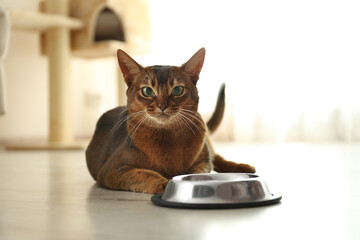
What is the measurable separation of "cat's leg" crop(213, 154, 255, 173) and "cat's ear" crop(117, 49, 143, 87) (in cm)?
43

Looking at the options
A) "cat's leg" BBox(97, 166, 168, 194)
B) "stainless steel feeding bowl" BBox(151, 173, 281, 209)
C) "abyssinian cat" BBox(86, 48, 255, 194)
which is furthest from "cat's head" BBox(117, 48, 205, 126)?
"stainless steel feeding bowl" BBox(151, 173, 281, 209)

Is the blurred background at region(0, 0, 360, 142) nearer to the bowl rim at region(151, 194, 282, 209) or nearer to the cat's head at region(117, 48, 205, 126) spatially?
the cat's head at region(117, 48, 205, 126)

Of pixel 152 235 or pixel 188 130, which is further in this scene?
pixel 188 130

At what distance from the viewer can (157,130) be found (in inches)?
47.9

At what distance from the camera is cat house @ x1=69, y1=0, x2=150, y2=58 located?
3338mm

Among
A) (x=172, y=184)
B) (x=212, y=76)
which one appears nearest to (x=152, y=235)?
(x=172, y=184)

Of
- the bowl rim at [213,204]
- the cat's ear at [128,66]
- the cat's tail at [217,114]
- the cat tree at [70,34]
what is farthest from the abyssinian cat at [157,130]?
the cat tree at [70,34]

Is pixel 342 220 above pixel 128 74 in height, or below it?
below

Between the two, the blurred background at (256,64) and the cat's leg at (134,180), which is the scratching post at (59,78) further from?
the cat's leg at (134,180)

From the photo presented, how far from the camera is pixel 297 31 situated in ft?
11.8

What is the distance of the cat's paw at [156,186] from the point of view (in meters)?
1.12

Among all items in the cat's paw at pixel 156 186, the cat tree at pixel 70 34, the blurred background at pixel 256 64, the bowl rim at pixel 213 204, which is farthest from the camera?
the blurred background at pixel 256 64

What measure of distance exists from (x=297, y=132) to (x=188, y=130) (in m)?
2.61

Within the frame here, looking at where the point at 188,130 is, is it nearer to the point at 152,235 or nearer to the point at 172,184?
the point at 172,184
